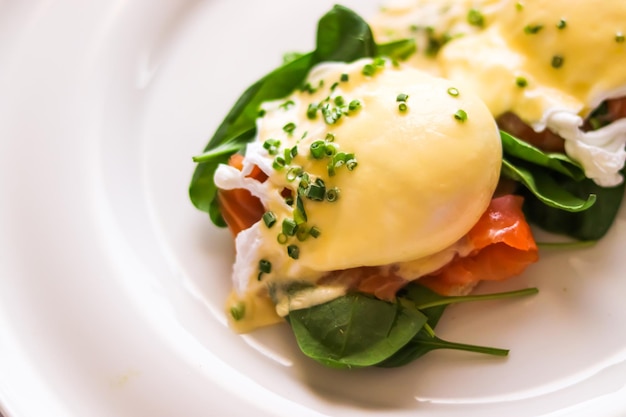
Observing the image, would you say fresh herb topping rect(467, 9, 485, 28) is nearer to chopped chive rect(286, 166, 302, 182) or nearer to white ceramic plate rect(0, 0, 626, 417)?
white ceramic plate rect(0, 0, 626, 417)

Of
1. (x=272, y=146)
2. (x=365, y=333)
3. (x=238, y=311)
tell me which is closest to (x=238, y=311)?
(x=238, y=311)

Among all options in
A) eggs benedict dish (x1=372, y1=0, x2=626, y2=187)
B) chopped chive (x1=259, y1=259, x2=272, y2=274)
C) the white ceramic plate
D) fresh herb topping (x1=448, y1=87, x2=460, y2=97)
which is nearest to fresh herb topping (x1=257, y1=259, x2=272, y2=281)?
chopped chive (x1=259, y1=259, x2=272, y2=274)

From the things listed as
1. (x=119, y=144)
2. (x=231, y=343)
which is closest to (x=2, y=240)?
(x=119, y=144)

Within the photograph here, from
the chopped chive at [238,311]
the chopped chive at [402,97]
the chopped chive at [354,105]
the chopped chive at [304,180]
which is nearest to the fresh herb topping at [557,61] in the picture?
the chopped chive at [402,97]

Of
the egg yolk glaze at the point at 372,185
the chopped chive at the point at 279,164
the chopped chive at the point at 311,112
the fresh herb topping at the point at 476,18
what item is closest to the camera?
the egg yolk glaze at the point at 372,185

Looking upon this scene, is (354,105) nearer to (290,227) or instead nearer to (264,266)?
(290,227)

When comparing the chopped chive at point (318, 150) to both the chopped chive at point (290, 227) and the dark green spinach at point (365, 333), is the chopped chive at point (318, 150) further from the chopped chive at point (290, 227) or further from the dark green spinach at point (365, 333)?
the dark green spinach at point (365, 333)
